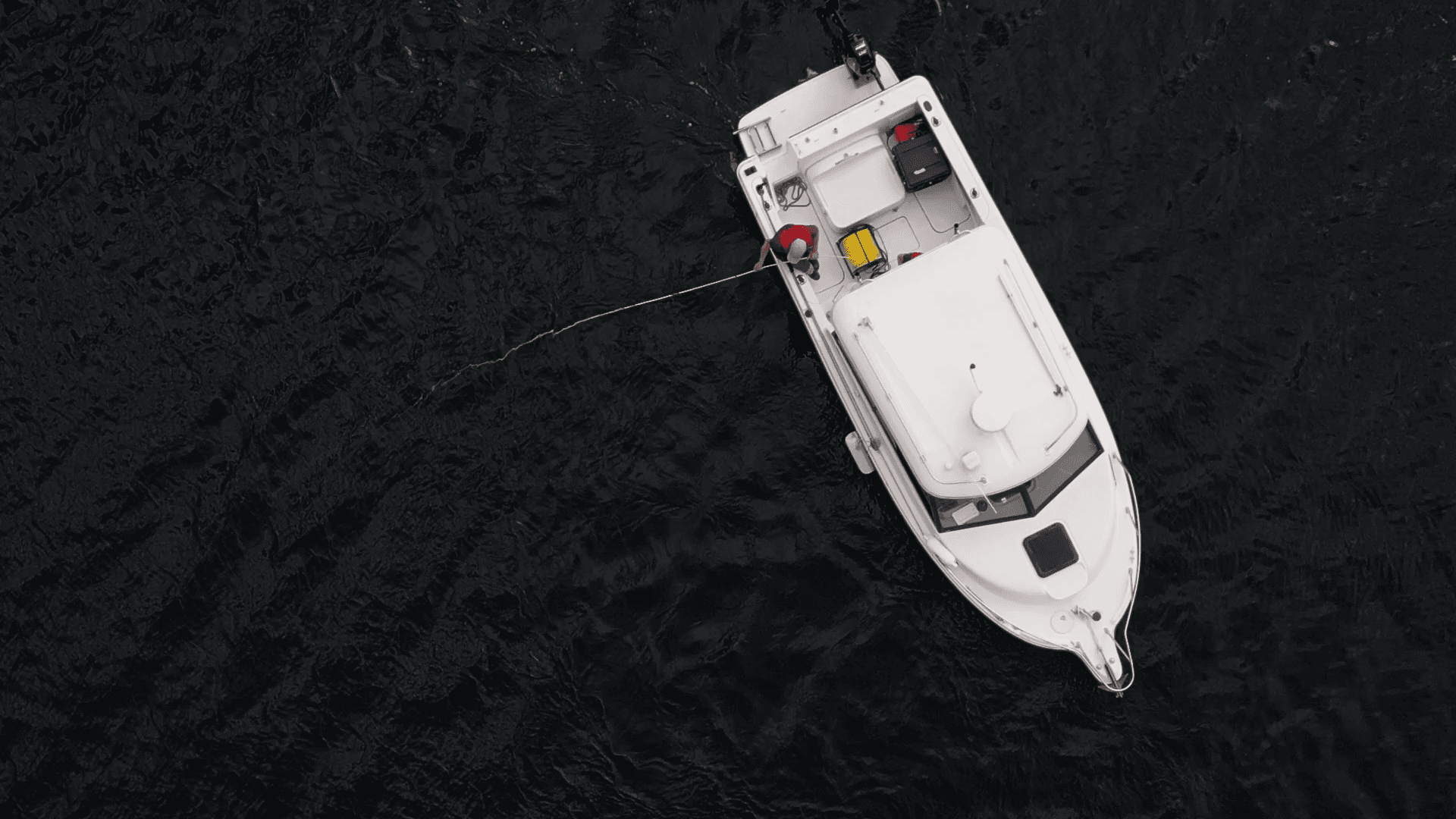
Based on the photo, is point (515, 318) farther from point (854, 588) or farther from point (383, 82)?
point (854, 588)

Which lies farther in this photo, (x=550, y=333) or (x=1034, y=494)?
(x=550, y=333)

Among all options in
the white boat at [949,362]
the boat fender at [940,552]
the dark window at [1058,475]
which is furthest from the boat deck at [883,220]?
the boat fender at [940,552]

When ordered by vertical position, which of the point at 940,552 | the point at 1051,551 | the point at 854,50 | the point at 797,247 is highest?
the point at 854,50

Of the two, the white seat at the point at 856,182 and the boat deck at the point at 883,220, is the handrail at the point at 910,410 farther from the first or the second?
the white seat at the point at 856,182

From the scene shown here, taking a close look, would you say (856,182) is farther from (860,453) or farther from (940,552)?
(940,552)

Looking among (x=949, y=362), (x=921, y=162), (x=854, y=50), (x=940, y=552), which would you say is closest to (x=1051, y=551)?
(x=940, y=552)

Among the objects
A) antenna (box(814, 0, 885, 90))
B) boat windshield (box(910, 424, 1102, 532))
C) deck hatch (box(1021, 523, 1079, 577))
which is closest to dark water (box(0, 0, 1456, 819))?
antenna (box(814, 0, 885, 90))

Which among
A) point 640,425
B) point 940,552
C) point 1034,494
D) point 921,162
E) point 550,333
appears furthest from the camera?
point 550,333

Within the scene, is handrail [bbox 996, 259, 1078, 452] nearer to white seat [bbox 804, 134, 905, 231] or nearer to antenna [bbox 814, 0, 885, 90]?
white seat [bbox 804, 134, 905, 231]
